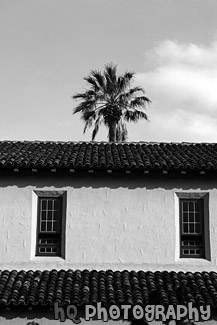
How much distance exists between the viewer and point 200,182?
1631cm

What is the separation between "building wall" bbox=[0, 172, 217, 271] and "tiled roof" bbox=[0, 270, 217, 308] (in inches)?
16.3

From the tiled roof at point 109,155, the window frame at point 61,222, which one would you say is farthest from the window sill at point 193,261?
the window frame at point 61,222

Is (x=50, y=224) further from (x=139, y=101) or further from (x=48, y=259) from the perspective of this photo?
(x=139, y=101)

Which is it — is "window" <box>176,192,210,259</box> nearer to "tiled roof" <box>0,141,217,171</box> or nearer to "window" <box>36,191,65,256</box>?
"tiled roof" <box>0,141,217,171</box>

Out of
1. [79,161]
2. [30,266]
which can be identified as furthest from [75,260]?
[79,161]

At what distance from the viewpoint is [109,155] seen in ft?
55.7

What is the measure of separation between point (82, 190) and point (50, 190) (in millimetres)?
968

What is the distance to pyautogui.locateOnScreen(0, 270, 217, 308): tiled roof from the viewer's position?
13.7 m

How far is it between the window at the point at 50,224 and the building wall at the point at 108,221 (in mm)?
202

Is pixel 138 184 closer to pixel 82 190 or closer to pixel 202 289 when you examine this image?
pixel 82 190

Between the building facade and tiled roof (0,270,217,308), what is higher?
the building facade

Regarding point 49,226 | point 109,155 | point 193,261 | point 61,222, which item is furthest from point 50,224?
point 193,261

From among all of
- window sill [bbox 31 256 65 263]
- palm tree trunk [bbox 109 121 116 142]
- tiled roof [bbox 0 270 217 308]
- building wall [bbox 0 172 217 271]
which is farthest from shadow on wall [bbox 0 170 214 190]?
palm tree trunk [bbox 109 121 116 142]

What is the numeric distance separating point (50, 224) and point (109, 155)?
2.84 meters
